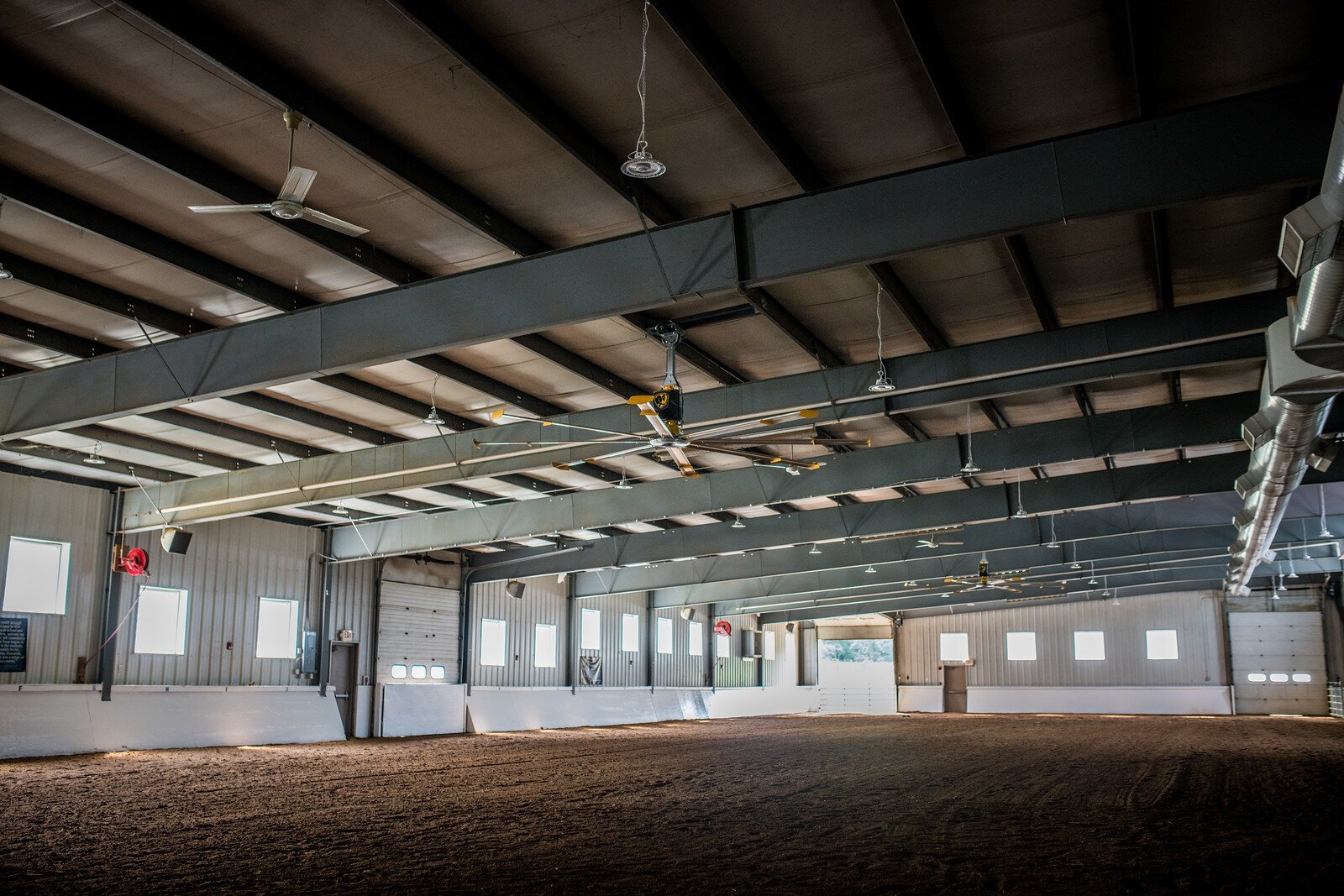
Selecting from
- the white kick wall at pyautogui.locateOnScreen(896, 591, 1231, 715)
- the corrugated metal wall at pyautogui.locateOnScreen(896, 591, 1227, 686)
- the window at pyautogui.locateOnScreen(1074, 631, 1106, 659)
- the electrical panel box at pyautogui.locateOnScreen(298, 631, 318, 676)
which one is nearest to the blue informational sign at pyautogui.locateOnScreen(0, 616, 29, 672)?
the electrical panel box at pyautogui.locateOnScreen(298, 631, 318, 676)

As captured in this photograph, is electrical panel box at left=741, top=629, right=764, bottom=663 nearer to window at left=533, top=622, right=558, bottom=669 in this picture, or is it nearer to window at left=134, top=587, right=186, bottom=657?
window at left=533, top=622, right=558, bottom=669

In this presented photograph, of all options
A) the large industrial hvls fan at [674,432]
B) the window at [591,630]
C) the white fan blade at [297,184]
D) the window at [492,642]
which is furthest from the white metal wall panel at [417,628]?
the white fan blade at [297,184]

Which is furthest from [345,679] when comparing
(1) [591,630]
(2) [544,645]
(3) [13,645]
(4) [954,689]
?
(4) [954,689]

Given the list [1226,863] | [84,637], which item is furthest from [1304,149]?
[84,637]

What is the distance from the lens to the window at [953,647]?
4488cm

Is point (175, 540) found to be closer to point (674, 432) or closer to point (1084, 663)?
point (674, 432)

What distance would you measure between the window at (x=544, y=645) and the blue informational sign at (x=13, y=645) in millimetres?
14639

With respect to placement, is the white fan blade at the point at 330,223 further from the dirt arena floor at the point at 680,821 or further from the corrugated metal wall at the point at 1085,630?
the corrugated metal wall at the point at 1085,630

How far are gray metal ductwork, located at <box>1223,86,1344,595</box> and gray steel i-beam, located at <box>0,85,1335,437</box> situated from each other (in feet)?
2.31

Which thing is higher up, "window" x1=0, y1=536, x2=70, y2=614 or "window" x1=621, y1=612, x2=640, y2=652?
"window" x1=0, y1=536, x2=70, y2=614

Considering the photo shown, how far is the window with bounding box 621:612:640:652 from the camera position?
3434 centimetres

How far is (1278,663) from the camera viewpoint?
3950 cm

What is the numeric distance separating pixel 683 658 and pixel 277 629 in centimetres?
1842

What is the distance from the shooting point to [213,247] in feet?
33.0
